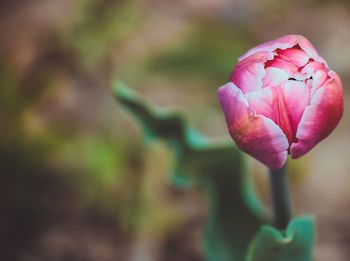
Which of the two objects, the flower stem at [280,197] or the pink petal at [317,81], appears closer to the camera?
the pink petal at [317,81]

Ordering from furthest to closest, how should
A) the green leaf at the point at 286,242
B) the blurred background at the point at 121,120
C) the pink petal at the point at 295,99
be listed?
1. the blurred background at the point at 121,120
2. the green leaf at the point at 286,242
3. the pink petal at the point at 295,99

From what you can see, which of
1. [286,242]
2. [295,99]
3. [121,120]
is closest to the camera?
[295,99]

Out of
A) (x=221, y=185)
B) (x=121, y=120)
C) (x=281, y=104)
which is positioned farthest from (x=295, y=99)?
(x=121, y=120)

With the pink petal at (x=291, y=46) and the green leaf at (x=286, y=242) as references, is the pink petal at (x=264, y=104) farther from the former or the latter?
the green leaf at (x=286, y=242)

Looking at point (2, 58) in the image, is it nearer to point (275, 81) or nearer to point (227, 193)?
point (227, 193)

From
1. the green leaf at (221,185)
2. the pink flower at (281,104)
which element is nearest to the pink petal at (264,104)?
the pink flower at (281,104)

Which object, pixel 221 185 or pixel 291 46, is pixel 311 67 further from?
pixel 221 185
